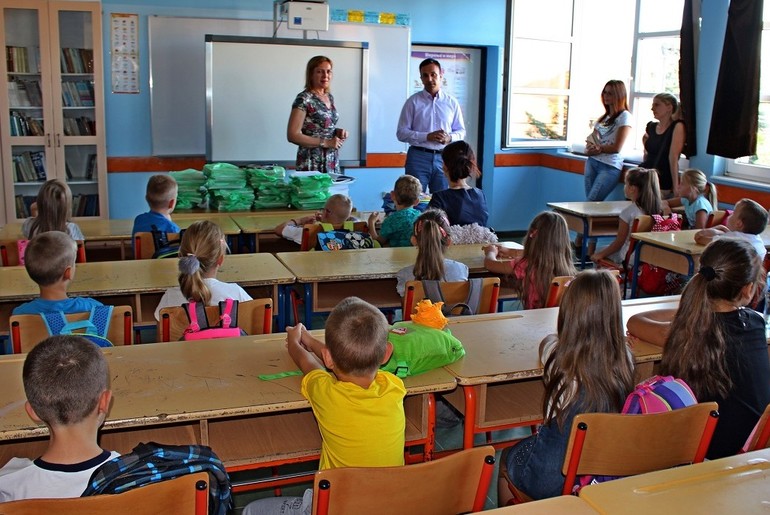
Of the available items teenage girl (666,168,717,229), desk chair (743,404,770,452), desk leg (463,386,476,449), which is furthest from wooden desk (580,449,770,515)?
teenage girl (666,168,717,229)

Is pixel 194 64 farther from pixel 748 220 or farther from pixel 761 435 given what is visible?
pixel 761 435

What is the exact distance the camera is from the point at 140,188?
6.91 metres

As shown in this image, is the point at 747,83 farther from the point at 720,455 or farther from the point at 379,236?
the point at 720,455

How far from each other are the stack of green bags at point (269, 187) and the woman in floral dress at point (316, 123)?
0.34m

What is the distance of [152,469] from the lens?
155 centimetres

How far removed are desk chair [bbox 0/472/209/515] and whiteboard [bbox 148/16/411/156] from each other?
18.8 feet

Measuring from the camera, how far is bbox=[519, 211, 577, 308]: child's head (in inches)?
135

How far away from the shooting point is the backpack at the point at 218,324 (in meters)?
2.69

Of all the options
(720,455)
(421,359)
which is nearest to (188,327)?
(421,359)

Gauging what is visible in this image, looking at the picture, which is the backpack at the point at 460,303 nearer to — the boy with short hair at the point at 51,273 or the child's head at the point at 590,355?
the child's head at the point at 590,355

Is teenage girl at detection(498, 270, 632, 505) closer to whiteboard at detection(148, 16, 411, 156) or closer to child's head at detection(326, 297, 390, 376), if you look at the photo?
child's head at detection(326, 297, 390, 376)

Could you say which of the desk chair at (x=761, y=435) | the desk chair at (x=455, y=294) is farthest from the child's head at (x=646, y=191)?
the desk chair at (x=761, y=435)

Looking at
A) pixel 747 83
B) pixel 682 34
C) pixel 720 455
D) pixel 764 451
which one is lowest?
pixel 720 455

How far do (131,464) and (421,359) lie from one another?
95 centimetres
